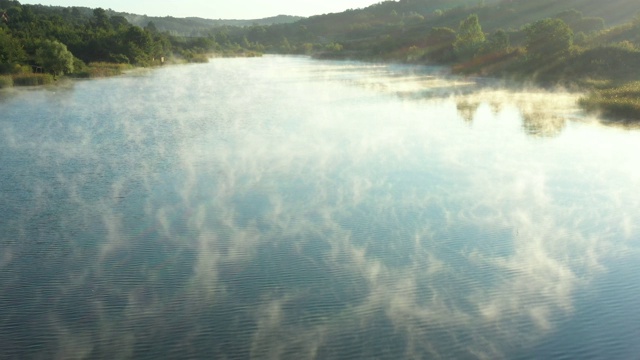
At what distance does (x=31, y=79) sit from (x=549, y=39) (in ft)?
199

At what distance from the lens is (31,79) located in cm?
5762

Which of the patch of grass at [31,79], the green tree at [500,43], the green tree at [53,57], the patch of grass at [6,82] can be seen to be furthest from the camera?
the green tree at [500,43]

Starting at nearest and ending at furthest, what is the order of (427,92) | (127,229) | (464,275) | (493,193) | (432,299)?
(432,299), (464,275), (127,229), (493,193), (427,92)

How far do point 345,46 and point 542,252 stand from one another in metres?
173

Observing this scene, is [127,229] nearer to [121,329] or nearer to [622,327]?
[121,329]

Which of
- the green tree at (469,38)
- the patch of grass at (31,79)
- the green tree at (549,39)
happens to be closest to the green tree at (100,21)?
the patch of grass at (31,79)

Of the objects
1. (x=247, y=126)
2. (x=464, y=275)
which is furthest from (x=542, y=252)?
(x=247, y=126)

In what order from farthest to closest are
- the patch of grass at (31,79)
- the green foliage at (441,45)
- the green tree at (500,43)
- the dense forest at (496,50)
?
the green foliage at (441,45), the green tree at (500,43), the patch of grass at (31,79), the dense forest at (496,50)

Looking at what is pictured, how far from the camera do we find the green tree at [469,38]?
9094cm

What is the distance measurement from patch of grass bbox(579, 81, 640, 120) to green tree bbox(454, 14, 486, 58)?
49351mm

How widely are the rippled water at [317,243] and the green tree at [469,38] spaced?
63.8 metres

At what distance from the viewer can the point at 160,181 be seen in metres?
20.7

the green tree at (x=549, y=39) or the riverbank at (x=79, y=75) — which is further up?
the green tree at (x=549, y=39)

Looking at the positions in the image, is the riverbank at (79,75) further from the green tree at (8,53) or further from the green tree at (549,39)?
the green tree at (549,39)
